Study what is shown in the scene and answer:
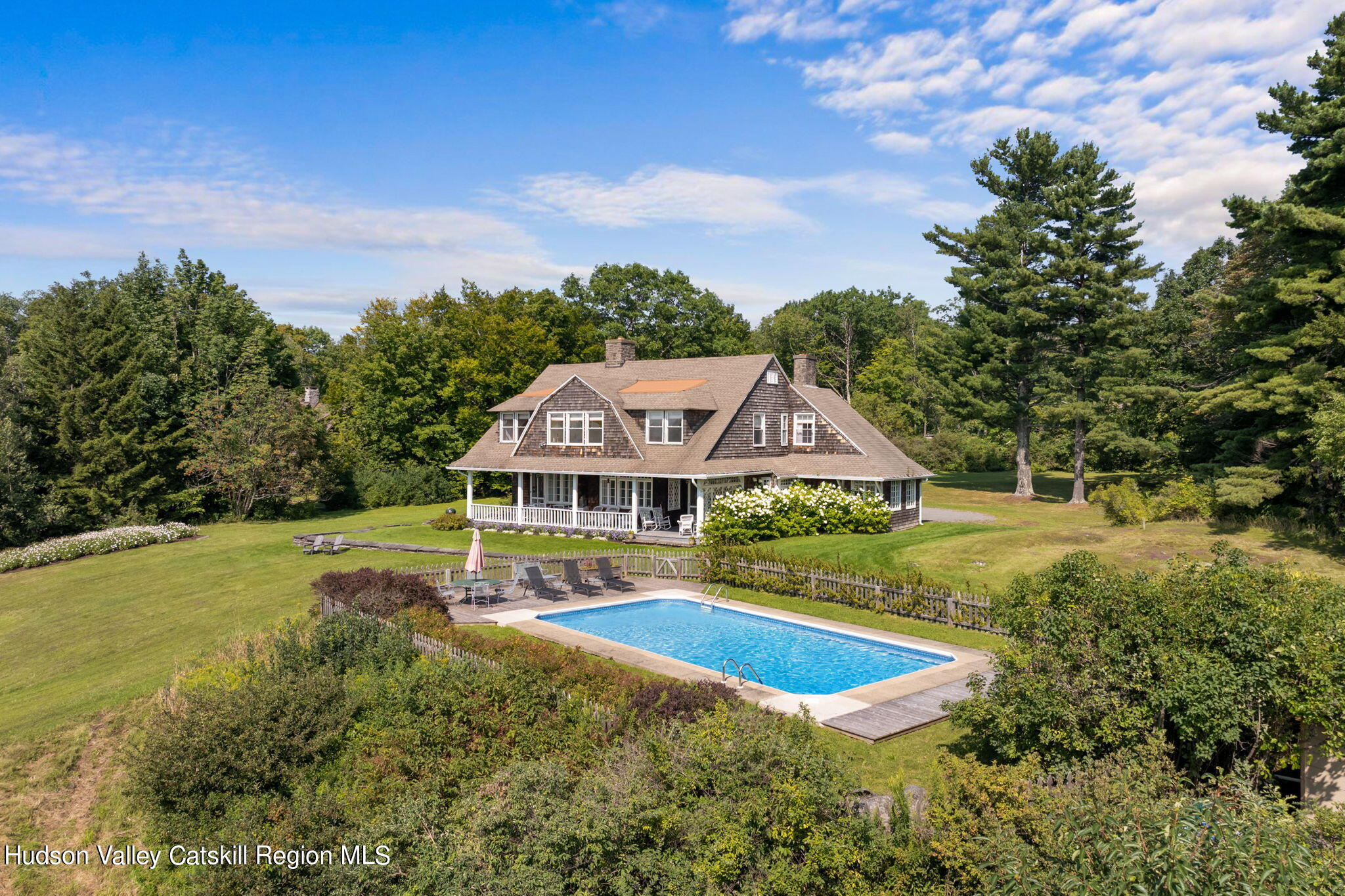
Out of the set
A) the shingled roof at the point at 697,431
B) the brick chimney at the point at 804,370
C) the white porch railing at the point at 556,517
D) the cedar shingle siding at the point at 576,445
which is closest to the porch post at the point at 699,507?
the shingled roof at the point at 697,431

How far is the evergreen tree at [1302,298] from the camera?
27.0m

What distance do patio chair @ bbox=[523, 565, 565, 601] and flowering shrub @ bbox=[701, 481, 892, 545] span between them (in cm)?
725

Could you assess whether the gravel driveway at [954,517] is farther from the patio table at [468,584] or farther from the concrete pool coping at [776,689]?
the patio table at [468,584]

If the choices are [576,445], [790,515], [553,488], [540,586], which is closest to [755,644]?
[540,586]

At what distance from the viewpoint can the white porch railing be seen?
117 ft

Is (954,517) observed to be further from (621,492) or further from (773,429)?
(621,492)

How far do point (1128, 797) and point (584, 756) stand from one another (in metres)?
6.65

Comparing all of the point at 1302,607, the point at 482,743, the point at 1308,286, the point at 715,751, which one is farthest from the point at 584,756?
the point at 1308,286

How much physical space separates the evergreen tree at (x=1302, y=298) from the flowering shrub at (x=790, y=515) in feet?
44.3

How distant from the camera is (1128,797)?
24.9 ft

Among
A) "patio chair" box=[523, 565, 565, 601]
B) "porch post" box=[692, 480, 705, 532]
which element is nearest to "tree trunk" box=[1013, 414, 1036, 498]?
"porch post" box=[692, 480, 705, 532]

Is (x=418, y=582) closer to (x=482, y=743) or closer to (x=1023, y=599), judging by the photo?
(x=482, y=743)

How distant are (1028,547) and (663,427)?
55.3 feet

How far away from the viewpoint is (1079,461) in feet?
149
